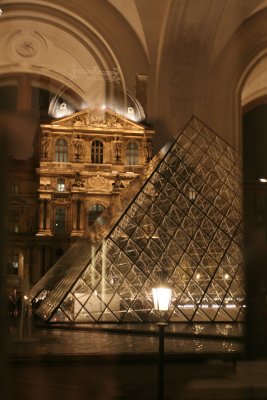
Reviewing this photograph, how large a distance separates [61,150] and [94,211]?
2438 mm

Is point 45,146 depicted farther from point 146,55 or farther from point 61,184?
point 146,55

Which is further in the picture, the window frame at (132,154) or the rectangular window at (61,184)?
the window frame at (132,154)

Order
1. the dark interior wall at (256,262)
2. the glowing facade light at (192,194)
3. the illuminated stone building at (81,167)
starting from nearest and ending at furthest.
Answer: the dark interior wall at (256,262)
the glowing facade light at (192,194)
the illuminated stone building at (81,167)

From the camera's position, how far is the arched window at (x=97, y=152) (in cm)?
2145

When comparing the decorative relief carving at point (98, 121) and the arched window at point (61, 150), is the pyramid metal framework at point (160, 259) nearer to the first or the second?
the decorative relief carving at point (98, 121)

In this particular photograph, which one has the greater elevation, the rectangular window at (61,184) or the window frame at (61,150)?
the window frame at (61,150)

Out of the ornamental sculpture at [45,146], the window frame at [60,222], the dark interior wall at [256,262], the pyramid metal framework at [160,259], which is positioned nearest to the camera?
the dark interior wall at [256,262]

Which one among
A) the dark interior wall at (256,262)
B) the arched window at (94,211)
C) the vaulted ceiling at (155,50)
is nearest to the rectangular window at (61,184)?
the arched window at (94,211)

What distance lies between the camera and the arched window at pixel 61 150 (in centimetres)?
2123

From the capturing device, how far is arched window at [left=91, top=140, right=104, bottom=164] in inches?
845

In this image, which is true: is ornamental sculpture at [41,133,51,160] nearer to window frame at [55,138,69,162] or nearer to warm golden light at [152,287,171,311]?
window frame at [55,138,69,162]

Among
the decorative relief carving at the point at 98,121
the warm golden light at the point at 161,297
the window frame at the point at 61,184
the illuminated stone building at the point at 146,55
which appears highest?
the illuminated stone building at the point at 146,55

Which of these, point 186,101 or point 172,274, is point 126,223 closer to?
point 172,274

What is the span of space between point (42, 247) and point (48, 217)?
1071 millimetres
